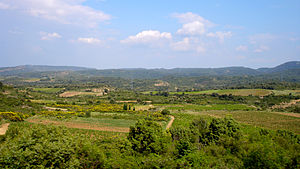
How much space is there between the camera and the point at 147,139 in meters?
29.9

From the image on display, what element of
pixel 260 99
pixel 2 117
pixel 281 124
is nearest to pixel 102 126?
pixel 2 117

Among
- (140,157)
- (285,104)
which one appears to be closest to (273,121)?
(285,104)

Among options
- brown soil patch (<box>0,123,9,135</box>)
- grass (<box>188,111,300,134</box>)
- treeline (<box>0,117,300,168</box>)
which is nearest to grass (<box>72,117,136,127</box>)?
brown soil patch (<box>0,123,9,135</box>)

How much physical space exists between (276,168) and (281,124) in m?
48.9

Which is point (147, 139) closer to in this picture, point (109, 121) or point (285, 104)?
point (109, 121)

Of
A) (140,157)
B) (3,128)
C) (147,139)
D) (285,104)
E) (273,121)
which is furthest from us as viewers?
(285,104)

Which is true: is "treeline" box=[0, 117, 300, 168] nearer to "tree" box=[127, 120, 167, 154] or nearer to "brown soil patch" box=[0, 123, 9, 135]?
"tree" box=[127, 120, 167, 154]

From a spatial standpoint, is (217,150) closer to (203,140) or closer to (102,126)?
(203,140)

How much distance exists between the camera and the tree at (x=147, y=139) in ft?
90.8

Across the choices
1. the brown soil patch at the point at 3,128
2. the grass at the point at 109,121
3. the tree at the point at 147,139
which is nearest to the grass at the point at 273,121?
the grass at the point at 109,121

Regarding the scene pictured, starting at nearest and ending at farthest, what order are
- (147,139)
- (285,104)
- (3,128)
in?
(147,139), (3,128), (285,104)

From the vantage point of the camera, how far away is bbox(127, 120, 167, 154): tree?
27.7 meters

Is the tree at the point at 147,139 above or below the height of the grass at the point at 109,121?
above

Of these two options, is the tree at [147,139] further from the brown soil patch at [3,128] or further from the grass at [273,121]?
the grass at [273,121]
